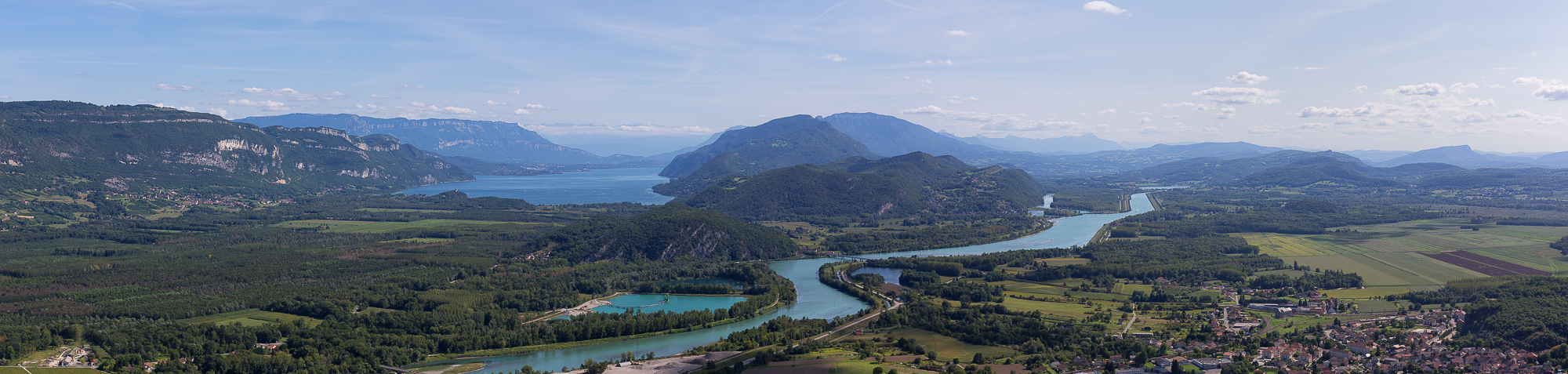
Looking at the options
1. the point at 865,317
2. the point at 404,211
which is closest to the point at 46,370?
the point at 865,317

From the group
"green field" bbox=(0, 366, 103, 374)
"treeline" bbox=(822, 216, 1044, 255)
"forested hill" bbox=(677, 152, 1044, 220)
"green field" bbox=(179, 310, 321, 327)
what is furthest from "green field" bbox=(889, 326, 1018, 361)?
"forested hill" bbox=(677, 152, 1044, 220)

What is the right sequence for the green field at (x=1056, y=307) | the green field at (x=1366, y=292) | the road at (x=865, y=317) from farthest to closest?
the green field at (x=1366, y=292) < the green field at (x=1056, y=307) < the road at (x=865, y=317)

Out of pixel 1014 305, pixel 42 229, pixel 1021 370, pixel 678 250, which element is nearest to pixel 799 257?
pixel 678 250

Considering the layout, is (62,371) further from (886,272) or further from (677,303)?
(886,272)

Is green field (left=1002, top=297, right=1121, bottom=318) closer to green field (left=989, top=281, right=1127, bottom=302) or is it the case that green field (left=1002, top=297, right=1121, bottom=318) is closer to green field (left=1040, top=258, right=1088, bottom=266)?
green field (left=989, top=281, right=1127, bottom=302)

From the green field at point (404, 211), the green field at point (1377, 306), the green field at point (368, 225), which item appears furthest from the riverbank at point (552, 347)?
the green field at point (404, 211)

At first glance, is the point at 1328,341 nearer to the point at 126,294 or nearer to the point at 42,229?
the point at 126,294

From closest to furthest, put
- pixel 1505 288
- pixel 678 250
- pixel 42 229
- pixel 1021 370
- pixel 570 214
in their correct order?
pixel 1021 370 < pixel 1505 288 < pixel 678 250 < pixel 42 229 < pixel 570 214

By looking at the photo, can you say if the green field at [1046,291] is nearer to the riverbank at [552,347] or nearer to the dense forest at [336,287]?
the dense forest at [336,287]
